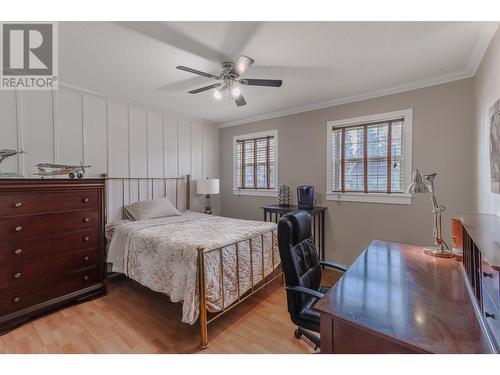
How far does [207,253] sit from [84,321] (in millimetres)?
1389

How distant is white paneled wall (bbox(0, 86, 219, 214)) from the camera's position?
250 cm

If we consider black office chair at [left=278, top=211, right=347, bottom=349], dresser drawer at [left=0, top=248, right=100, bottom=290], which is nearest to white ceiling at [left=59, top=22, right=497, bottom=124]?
black office chair at [left=278, top=211, right=347, bottom=349]

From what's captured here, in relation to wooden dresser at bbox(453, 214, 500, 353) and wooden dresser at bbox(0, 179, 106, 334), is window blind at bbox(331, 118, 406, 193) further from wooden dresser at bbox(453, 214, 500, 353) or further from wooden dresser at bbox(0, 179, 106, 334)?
wooden dresser at bbox(0, 179, 106, 334)

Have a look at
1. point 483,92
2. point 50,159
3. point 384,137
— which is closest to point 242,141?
point 384,137

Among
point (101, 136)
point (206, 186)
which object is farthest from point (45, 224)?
point (206, 186)

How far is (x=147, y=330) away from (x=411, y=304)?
203 centimetres

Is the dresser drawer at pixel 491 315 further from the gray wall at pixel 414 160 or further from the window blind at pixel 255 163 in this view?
the window blind at pixel 255 163

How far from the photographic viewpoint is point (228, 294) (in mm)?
2080

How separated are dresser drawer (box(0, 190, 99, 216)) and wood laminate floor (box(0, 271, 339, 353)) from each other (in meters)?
1.02

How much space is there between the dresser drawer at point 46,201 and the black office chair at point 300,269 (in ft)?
7.11

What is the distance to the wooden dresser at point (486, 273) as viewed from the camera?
2.56ft

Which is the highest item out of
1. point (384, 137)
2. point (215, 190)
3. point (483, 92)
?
point (483, 92)

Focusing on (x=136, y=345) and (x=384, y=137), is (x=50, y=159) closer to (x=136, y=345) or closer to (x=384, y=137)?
(x=136, y=345)
